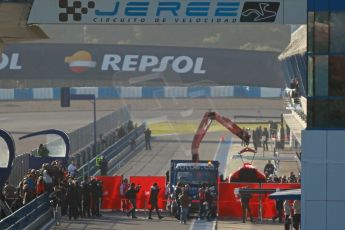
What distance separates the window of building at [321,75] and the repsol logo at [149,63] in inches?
2309

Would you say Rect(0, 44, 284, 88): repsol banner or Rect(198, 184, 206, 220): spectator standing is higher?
Rect(0, 44, 284, 88): repsol banner

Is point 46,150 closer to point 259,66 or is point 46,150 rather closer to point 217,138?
point 217,138

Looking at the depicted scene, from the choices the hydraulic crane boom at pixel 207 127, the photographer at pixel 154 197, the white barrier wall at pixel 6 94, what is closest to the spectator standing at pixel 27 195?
the photographer at pixel 154 197

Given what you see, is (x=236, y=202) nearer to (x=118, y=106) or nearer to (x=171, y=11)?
(x=171, y=11)

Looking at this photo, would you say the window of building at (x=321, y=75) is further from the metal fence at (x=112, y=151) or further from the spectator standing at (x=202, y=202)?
the metal fence at (x=112, y=151)

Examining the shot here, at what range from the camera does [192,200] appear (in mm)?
31984

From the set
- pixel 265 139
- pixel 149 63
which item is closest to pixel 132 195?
pixel 265 139

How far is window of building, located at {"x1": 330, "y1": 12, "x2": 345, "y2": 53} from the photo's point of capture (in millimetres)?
20609

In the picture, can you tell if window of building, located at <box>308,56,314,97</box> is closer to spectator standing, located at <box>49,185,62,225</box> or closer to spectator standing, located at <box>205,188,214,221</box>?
spectator standing, located at <box>49,185,62,225</box>

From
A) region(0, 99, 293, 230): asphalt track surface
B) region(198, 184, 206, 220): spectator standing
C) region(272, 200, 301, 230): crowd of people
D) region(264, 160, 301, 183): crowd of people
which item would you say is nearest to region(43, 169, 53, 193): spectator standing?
region(0, 99, 293, 230): asphalt track surface

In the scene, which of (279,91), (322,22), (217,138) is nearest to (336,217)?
(322,22)

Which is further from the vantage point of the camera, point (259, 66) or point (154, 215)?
point (259, 66)

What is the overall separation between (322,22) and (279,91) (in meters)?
85.6

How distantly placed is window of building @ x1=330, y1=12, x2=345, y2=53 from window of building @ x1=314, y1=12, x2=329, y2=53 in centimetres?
10
